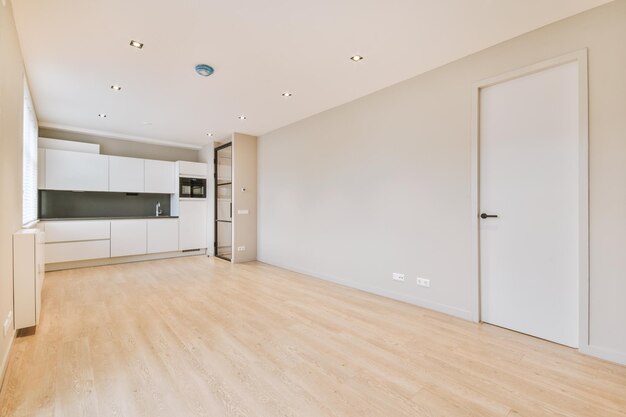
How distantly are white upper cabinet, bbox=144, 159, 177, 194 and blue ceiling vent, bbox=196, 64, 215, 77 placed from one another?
11.9 ft

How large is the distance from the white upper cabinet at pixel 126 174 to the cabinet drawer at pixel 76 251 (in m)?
1.11

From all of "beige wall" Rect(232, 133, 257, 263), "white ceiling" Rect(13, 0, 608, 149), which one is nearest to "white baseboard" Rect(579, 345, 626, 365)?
"white ceiling" Rect(13, 0, 608, 149)

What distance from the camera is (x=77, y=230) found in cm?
500

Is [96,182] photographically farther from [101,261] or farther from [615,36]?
[615,36]

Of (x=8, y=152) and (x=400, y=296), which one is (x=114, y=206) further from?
(x=400, y=296)

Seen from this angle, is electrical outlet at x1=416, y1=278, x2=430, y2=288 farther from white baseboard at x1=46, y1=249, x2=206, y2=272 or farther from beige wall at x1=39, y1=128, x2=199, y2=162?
beige wall at x1=39, y1=128, x2=199, y2=162

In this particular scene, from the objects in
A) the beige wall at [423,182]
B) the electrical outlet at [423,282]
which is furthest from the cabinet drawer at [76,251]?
the electrical outlet at [423,282]

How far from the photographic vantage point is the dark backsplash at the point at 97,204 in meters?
5.27

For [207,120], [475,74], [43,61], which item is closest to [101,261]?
[207,120]

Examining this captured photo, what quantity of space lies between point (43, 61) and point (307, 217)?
12.2 feet

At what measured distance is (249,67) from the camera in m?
3.05

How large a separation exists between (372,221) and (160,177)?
191 inches

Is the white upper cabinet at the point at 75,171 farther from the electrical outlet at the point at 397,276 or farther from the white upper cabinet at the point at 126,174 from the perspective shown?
the electrical outlet at the point at 397,276

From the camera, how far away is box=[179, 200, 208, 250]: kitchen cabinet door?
6273mm
